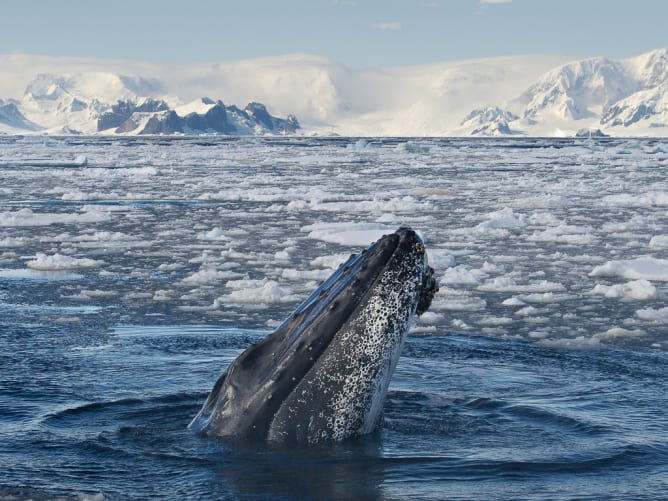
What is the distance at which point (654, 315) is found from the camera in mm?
9383

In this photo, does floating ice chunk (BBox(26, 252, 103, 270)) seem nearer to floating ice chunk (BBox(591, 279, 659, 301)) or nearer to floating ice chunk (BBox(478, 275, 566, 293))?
floating ice chunk (BBox(478, 275, 566, 293))

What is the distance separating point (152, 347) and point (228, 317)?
1557 millimetres

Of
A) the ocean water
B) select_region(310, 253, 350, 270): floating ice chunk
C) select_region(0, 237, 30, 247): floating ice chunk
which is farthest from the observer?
select_region(0, 237, 30, 247): floating ice chunk

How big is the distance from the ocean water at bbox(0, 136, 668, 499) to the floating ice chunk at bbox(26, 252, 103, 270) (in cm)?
4

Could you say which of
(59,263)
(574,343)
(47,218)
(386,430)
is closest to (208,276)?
(59,263)

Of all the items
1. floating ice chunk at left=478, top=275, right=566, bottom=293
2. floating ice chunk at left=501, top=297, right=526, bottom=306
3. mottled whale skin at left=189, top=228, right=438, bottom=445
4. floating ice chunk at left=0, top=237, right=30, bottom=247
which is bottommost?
floating ice chunk at left=0, top=237, right=30, bottom=247

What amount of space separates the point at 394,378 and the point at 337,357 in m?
2.13

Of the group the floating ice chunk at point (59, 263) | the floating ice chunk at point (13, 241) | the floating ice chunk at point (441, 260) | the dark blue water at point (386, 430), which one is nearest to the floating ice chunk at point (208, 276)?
the floating ice chunk at point (59, 263)

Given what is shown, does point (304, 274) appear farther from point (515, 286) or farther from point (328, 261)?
point (515, 286)

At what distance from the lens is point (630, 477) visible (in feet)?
15.5

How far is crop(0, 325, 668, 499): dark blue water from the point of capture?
4.59 metres

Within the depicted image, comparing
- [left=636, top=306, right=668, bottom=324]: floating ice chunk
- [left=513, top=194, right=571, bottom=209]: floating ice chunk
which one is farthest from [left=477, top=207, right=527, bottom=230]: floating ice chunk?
[left=636, top=306, right=668, bottom=324]: floating ice chunk

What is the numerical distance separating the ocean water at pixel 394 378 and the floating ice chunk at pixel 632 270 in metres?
0.04

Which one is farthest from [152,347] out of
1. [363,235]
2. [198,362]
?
[363,235]
